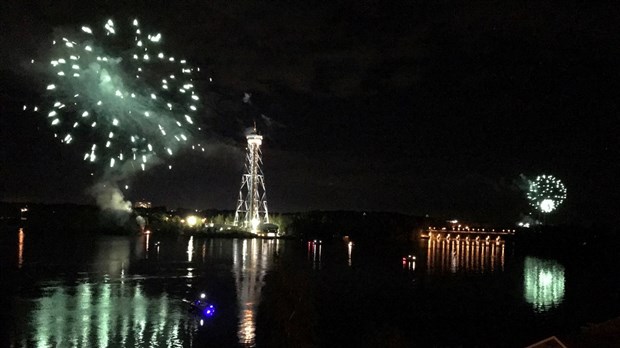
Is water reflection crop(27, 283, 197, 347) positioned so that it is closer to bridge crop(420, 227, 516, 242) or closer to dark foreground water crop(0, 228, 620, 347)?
dark foreground water crop(0, 228, 620, 347)

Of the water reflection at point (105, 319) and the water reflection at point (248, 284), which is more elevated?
the water reflection at point (105, 319)

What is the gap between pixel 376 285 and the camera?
104 ft

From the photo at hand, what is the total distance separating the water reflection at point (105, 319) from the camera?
16.5 metres

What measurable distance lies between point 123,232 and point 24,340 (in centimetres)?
6641

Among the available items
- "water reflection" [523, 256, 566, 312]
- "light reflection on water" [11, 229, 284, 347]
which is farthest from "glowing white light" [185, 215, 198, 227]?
"water reflection" [523, 256, 566, 312]

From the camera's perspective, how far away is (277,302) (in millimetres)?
14945

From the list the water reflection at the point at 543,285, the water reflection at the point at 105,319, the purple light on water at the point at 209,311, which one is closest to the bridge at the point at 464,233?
the water reflection at the point at 543,285

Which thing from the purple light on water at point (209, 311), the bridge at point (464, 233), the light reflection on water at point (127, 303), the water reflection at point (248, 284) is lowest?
the bridge at point (464, 233)

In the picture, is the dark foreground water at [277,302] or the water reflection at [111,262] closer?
A: the dark foreground water at [277,302]

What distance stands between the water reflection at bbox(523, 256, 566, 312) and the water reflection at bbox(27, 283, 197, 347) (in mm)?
15945


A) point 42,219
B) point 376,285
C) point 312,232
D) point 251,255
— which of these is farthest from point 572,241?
point 42,219

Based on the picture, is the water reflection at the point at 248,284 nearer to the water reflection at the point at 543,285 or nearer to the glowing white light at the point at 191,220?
the water reflection at the point at 543,285

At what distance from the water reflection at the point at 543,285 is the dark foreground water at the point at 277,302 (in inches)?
5.5

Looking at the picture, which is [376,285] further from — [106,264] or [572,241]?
[572,241]
